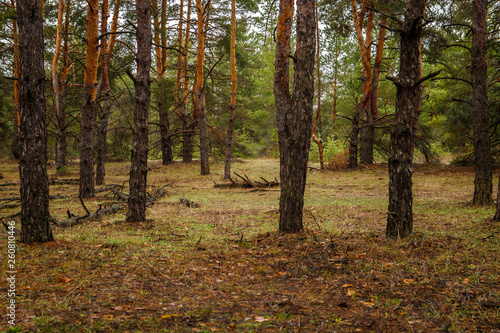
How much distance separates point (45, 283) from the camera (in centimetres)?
398

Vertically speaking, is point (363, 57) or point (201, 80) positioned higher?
point (363, 57)

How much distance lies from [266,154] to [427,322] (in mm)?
38658

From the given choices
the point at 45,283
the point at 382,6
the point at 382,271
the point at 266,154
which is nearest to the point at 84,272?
the point at 45,283

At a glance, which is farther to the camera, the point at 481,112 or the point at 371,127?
the point at 371,127

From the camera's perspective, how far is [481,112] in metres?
8.95

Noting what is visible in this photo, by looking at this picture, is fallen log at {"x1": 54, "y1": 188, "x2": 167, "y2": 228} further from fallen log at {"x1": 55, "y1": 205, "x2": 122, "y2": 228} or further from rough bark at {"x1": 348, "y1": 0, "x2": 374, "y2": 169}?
rough bark at {"x1": 348, "y1": 0, "x2": 374, "y2": 169}

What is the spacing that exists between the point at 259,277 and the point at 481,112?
7830 mm

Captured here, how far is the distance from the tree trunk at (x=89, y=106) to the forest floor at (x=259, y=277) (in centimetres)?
410

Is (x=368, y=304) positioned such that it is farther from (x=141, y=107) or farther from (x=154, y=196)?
(x=154, y=196)

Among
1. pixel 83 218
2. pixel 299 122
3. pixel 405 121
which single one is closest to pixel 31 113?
pixel 83 218

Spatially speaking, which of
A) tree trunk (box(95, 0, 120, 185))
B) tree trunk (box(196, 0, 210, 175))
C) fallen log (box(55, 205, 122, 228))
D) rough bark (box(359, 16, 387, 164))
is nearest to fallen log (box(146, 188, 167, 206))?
fallen log (box(55, 205, 122, 228))

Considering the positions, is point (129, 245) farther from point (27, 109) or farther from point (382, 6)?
point (382, 6)

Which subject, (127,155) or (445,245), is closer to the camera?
(445,245)

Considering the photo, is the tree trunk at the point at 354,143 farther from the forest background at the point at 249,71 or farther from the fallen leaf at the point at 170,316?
the fallen leaf at the point at 170,316
